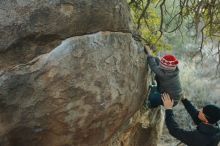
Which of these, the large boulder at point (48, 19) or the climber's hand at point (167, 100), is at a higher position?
the large boulder at point (48, 19)

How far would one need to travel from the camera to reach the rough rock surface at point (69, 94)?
172 inches

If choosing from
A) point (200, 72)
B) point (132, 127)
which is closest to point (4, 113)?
point (132, 127)

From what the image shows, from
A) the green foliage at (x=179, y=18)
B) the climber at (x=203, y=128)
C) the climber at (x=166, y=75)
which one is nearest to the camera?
the climber at (x=166, y=75)

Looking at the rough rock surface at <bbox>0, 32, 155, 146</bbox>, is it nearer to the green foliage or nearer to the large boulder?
the large boulder

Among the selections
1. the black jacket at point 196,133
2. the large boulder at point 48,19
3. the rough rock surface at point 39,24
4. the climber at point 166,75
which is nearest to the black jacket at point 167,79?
the climber at point 166,75

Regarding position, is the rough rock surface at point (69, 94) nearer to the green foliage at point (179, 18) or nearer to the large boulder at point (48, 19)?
the large boulder at point (48, 19)

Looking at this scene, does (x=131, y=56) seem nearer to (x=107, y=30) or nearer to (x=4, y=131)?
(x=107, y=30)

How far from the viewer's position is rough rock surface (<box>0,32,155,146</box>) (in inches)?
172

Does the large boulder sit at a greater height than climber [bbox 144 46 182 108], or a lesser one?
greater

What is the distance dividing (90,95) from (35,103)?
55 cm

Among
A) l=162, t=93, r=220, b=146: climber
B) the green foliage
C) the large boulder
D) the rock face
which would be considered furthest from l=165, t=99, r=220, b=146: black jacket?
the green foliage

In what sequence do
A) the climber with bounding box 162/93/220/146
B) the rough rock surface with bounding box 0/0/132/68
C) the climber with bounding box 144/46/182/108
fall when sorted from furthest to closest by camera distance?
the climber with bounding box 162/93/220/146 → the climber with bounding box 144/46/182/108 → the rough rock surface with bounding box 0/0/132/68

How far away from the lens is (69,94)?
449cm

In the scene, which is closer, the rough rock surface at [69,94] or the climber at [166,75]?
the rough rock surface at [69,94]
